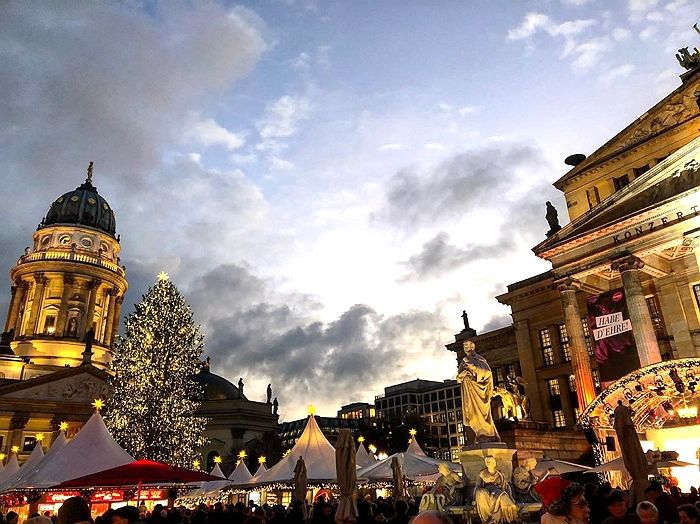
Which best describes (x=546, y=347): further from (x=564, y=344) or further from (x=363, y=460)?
(x=363, y=460)

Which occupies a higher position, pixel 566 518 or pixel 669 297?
pixel 669 297

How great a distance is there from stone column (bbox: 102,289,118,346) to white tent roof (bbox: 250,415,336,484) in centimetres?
4960

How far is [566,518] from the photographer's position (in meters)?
5.21

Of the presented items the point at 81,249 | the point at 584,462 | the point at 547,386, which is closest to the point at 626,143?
the point at 547,386

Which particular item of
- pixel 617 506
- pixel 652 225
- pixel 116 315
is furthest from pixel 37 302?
pixel 617 506

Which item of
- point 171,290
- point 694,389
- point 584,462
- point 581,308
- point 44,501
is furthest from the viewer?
point 171,290

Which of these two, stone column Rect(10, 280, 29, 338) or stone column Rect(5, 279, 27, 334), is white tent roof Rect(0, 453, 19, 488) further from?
stone column Rect(5, 279, 27, 334)

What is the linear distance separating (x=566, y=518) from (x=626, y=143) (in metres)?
31.8

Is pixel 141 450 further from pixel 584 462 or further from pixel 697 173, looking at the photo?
pixel 697 173

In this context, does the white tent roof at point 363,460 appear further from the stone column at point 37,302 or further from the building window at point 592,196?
the stone column at point 37,302

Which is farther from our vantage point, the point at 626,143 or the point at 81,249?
the point at 81,249

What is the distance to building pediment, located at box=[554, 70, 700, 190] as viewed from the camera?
27703mm

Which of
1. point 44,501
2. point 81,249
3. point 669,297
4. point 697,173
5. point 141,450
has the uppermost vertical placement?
point 81,249

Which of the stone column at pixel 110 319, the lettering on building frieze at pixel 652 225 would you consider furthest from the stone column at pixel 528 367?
the stone column at pixel 110 319
